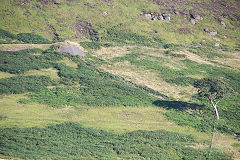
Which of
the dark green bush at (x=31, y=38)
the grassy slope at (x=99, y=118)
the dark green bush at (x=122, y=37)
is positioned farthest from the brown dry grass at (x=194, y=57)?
the dark green bush at (x=31, y=38)

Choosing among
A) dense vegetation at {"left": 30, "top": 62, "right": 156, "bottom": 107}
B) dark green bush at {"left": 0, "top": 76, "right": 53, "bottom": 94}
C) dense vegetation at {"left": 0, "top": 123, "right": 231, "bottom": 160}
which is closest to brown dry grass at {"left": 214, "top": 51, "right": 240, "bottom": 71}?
dense vegetation at {"left": 30, "top": 62, "right": 156, "bottom": 107}

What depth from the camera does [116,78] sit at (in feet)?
197

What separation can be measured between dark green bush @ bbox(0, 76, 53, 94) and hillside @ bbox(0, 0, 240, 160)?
190 mm

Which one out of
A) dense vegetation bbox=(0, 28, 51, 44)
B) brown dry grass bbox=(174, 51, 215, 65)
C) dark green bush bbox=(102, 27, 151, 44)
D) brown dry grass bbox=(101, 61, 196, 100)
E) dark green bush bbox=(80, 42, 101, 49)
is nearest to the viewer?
brown dry grass bbox=(101, 61, 196, 100)

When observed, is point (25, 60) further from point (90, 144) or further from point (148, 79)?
point (90, 144)

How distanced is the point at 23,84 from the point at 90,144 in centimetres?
2277

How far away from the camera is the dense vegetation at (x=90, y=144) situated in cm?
3212

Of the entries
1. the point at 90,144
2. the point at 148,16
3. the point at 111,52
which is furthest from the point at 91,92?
the point at 148,16

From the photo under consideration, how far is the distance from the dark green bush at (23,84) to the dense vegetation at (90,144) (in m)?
13.4

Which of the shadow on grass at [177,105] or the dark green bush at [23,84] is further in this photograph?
the shadow on grass at [177,105]

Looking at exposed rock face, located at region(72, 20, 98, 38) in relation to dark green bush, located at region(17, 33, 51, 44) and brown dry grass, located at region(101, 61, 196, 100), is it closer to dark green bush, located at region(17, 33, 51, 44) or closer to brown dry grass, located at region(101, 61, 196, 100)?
dark green bush, located at region(17, 33, 51, 44)

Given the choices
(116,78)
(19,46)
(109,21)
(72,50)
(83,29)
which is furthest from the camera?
(109,21)

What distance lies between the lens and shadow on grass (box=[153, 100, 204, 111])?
4901 centimetres

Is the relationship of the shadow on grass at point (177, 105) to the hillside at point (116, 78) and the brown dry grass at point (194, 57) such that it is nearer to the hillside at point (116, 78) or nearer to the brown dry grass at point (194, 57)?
the hillside at point (116, 78)
